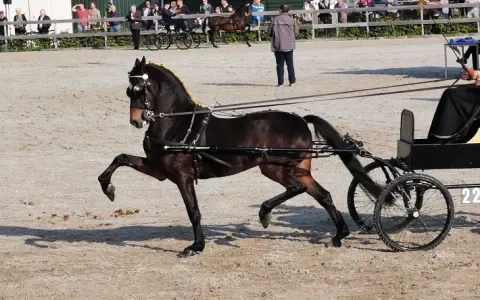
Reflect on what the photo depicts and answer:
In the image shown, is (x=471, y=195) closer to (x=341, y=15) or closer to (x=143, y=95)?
(x=143, y=95)

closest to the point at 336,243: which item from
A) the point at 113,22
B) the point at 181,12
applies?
the point at 181,12

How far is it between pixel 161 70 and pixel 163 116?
461mm

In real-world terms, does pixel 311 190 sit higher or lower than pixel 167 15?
lower

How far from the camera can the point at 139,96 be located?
1013 centimetres

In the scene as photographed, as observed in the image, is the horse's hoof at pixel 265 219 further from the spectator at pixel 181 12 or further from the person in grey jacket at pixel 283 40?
the spectator at pixel 181 12

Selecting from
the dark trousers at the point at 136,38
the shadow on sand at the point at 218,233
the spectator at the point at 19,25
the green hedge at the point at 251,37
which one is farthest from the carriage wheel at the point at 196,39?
the shadow on sand at the point at 218,233

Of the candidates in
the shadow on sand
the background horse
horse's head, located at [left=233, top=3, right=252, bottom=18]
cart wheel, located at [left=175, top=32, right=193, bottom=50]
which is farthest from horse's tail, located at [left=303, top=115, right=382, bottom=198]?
cart wheel, located at [left=175, top=32, right=193, bottom=50]

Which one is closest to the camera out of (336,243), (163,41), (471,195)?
(471,195)

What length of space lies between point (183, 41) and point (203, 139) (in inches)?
1146

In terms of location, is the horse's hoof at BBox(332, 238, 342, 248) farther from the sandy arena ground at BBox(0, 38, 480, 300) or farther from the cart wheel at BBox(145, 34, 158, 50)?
the cart wheel at BBox(145, 34, 158, 50)

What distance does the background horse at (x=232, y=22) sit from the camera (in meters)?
38.4

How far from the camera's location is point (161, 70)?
10305mm

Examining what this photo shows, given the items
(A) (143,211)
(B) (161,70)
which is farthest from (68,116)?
(B) (161,70)

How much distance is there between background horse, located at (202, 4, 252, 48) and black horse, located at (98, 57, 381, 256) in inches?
1106
